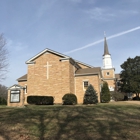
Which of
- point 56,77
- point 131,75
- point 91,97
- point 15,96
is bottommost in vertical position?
point 91,97

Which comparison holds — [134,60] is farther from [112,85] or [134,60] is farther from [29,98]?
[29,98]

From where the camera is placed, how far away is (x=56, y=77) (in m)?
29.5

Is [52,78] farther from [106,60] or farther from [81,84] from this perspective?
[106,60]

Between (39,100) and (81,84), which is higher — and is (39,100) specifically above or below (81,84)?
below

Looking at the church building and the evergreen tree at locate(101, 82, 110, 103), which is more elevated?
the church building

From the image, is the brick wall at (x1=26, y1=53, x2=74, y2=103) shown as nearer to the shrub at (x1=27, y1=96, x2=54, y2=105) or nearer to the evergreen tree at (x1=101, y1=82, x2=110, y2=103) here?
the shrub at (x1=27, y1=96, x2=54, y2=105)

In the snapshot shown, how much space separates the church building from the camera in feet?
95.2

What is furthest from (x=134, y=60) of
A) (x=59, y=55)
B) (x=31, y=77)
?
(x=31, y=77)

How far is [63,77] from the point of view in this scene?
2905cm

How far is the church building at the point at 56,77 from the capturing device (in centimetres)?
2902

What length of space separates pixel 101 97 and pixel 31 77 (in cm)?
1252

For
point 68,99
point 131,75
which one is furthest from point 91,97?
point 131,75

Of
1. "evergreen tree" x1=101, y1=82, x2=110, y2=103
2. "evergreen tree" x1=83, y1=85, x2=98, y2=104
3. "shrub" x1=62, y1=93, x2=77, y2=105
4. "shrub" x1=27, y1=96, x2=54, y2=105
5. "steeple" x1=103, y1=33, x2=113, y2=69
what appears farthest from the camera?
"steeple" x1=103, y1=33, x2=113, y2=69

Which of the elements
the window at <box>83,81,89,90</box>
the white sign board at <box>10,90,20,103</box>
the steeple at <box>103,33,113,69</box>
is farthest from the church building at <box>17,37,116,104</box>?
the steeple at <box>103,33,113,69</box>
